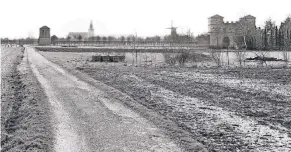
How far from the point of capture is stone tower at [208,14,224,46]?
277 feet

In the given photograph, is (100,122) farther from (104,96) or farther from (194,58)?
(194,58)

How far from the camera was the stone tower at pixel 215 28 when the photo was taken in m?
84.4

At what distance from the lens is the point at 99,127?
31.6ft

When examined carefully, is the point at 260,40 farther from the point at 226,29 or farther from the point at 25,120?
the point at 25,120

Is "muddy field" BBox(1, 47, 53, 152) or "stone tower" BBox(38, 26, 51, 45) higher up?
"stone tower" BBox(38, 26, 51, 45)

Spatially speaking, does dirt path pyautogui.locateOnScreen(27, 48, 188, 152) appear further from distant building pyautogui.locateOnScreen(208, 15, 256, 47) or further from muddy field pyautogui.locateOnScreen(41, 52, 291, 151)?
distant building pyautogui.locateOnScreen(208, 15, 256, 47)

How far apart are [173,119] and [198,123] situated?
769 mm

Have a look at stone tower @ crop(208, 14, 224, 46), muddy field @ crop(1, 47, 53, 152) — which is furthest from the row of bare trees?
muddy field @ crop(1, 47, 53, 152)

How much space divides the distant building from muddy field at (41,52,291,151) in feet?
197

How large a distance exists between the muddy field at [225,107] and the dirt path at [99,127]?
3.16 feet

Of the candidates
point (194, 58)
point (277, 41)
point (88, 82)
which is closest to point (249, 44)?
point (277, 41)

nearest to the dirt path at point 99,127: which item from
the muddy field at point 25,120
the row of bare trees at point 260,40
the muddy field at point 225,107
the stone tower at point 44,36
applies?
the muddy field at point 25,120

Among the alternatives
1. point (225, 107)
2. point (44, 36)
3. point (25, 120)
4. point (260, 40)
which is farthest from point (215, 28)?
point (25, 120)

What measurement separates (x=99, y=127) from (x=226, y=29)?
84.6 metres
